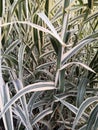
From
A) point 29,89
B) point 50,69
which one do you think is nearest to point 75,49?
point 29,89

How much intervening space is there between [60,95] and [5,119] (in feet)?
0.66

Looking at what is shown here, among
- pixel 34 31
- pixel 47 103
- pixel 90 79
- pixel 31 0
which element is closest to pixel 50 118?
pixel 47 103

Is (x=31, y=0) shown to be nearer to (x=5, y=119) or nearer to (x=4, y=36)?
(x=4, y=36)

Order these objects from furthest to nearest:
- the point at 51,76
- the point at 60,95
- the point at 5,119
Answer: the point at 51,76
the point at 60,95
the point at 5,119

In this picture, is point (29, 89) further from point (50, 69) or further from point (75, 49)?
point (50, 69)

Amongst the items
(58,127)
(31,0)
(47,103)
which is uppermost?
(31,0)

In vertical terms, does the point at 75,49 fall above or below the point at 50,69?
above

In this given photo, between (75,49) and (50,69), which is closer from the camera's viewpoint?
(75,49)

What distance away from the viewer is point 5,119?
0.72 m

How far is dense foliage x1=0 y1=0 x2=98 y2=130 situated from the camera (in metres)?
0.77

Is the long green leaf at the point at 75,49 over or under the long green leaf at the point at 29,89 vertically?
over

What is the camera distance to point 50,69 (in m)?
1.07

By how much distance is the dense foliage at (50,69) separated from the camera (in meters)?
0.77

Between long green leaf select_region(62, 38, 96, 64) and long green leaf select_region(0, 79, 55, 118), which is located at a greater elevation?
long green leaf select_region(62, 38, 96, 64)
